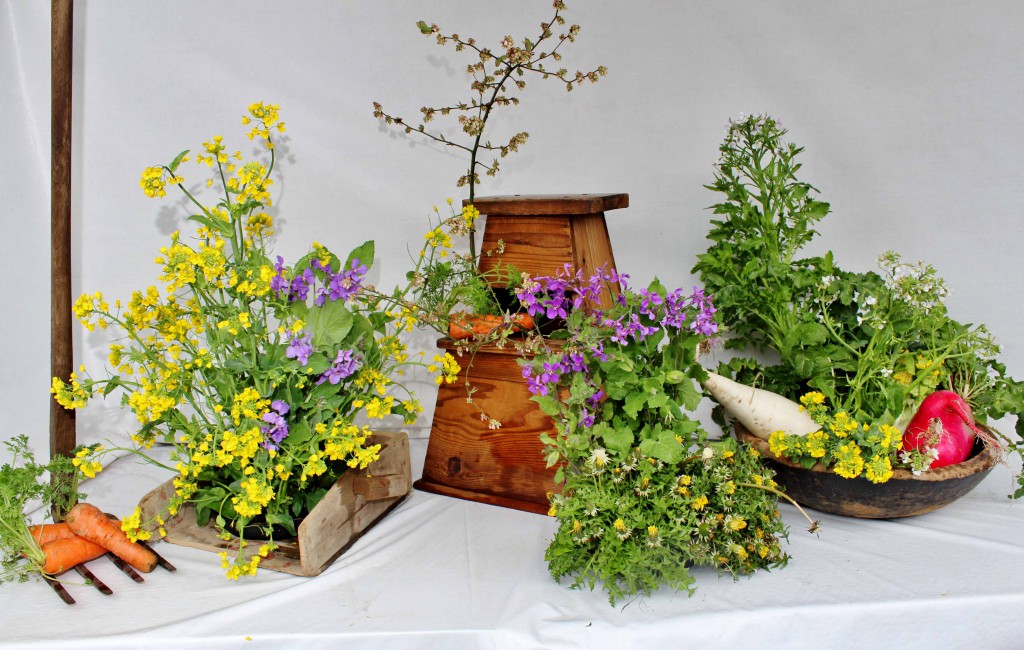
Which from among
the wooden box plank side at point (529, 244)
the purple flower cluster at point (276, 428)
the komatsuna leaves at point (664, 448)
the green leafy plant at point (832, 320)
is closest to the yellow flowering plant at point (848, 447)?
the green leafy plant at point (832, 320)

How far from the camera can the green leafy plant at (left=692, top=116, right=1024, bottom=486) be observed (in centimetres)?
190

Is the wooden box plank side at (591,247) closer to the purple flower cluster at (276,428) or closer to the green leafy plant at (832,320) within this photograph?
the green leafy plant at (832,320)

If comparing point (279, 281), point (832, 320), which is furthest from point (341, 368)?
point (832, 320)

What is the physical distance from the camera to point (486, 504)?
2.09m

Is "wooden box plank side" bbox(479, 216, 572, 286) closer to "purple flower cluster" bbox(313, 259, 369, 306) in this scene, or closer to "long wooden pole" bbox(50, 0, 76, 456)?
"purple flower cluster" bbox(313, 259, 369, 306)

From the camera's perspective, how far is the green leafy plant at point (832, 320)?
1.90m

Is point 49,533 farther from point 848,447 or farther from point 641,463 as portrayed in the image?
point 848,447

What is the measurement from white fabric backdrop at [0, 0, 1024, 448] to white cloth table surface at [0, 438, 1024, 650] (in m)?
0.91

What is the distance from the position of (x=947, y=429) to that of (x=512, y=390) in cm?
98

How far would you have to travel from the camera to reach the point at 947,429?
1.83 m

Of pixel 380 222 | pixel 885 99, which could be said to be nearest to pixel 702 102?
pixel 885 99

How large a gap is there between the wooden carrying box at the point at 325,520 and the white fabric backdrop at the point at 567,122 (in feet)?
2.30

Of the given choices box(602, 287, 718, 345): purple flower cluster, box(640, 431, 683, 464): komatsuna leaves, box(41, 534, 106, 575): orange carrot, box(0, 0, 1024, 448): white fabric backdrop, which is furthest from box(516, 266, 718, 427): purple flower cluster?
box(41, 534, 106, 575): orange carrot

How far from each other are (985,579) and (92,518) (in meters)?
1.83
